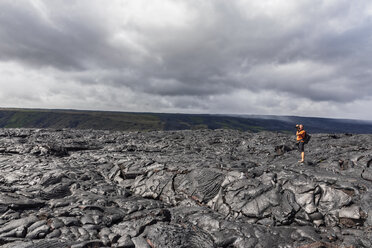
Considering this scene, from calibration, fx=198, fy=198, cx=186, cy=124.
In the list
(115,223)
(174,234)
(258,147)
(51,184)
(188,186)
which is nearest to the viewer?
(174,234)

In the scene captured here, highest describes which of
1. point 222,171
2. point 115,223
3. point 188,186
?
point 222,171

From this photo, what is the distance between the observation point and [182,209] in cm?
1616

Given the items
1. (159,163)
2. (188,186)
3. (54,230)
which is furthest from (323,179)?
(54,230)

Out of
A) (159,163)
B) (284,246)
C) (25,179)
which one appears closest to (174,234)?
(284,246)

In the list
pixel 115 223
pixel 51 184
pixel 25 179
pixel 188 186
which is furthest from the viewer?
pixel 25 179

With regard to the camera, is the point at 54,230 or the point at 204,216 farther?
the point at 204,216

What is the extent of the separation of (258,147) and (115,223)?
2976 cm

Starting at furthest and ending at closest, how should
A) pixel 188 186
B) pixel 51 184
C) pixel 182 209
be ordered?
1. pixel 51 184
2. pixel 188 186
3. pixel 182 209

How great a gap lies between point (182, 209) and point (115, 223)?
516 cm

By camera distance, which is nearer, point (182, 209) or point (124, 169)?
point (182, 209)

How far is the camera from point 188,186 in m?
19.0

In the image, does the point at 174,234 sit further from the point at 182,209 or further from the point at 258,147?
the point at 258,147

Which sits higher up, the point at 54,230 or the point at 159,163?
the point at 159,163

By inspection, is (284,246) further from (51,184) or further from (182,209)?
(51,184)
